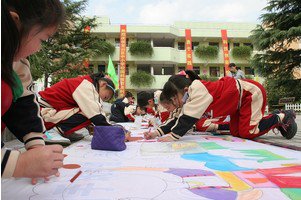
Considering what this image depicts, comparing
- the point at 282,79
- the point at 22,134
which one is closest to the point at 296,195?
the point at 22,134

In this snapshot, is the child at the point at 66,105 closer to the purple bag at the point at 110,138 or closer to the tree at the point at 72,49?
the purple bag at the point at 110,138

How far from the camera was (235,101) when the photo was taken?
7.47 ft

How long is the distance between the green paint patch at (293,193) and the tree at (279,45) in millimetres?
10531

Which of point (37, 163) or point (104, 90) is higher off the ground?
point (104, 90)

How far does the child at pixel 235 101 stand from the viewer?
6.95 feet

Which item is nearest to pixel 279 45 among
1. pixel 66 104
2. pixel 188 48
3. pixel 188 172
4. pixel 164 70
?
Result: pixel 188 48

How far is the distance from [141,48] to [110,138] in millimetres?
15743

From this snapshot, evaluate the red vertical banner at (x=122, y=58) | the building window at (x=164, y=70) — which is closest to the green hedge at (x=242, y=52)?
the building window at (x=164, y=70)

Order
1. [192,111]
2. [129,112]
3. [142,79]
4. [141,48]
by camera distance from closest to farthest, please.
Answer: [192,111]
[129,112]
[142,79]
[141,48]

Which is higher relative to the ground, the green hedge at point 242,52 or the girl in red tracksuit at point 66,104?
the green hedge at point 242,52

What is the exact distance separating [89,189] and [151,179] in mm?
217

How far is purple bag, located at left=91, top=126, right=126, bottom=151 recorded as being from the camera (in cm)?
164

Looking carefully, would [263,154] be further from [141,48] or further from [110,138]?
[141,48]

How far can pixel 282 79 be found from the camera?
36.8 feet
